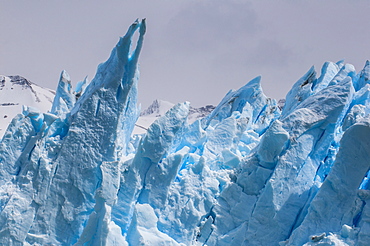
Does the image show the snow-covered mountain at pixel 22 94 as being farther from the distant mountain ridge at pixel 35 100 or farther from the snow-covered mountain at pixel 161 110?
the snow-covered mountain at pixel 161 110

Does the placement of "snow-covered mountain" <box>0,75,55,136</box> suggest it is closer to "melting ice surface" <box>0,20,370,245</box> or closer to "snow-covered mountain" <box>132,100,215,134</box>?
"snow-covered mountain" <box>132,100,215,134</box>

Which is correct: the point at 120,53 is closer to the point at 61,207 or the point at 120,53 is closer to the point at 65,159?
the point at 65,159

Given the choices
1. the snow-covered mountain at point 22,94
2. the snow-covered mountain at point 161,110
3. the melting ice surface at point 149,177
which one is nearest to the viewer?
the melting ice surface at point 149,177

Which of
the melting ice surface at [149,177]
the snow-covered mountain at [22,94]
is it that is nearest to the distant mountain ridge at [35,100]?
the snow-covered mountain at [22,94]

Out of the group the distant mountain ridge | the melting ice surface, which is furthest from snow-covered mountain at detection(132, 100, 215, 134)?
the melting ice surface

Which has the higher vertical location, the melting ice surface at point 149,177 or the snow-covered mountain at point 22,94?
the snow-covered mountain at point 22,94

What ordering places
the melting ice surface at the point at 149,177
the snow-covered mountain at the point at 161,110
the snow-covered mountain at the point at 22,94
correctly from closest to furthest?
the melting ice surface at the point at 149,177, the snow-covered mountain at the point at 161,110, the snow-covered mountain at the point at 22,94
